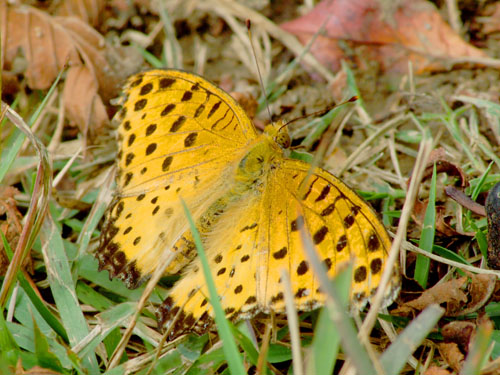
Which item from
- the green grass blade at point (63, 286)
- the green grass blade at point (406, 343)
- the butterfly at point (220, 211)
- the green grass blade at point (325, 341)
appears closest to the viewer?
the green grass blade at point (325, 341)

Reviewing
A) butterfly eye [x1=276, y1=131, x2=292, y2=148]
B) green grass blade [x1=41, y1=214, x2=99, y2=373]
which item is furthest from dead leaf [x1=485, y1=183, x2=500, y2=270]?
green grass blade [x1=41, y1=214, x2=99, y2=373]

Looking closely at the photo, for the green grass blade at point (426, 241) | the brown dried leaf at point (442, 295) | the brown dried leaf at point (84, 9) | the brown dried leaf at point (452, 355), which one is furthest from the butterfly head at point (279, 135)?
the brown dried leaf at point (84, 9)

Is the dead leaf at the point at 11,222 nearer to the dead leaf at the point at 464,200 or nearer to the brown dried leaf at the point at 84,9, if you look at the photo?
the brown dried leaf at the point at 84,9

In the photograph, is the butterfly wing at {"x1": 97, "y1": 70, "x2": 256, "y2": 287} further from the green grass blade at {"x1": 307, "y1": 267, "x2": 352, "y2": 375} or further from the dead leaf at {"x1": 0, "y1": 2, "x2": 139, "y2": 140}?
the green grass blade at {"x1": 307, "y1": 267, "x2": 352, "y2": 375}

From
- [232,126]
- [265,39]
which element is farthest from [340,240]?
[265,39]

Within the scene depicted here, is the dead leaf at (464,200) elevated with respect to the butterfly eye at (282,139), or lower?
lower

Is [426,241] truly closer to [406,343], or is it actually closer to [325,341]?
[406,343]
